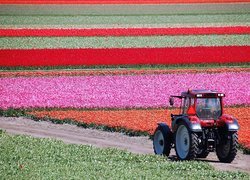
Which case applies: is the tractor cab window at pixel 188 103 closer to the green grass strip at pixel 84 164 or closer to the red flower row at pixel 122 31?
the green grass strip at pixel 84 164

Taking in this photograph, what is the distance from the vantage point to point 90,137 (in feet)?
96.0

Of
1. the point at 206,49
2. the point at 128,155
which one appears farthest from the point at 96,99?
the point at 206,49

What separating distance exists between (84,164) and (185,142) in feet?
10.7

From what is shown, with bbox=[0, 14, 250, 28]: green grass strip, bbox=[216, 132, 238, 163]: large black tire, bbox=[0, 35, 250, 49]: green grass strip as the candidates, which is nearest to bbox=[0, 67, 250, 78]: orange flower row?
bbox=[0, 35, 250, 49]: green grass strip

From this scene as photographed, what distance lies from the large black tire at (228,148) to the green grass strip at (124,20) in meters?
62.8

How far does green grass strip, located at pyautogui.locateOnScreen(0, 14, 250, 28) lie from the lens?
8850 centimetres

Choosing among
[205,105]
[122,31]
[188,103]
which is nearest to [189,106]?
[188,103]

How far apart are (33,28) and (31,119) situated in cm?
4942

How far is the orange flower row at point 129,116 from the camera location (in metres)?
31.4

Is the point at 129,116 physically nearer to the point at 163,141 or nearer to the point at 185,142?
the point at 163,141

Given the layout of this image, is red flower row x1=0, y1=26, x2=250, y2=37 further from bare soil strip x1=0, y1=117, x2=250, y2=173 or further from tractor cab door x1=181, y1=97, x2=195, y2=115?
tractor cab door x1=181, y1=97, x2=195, y2=115

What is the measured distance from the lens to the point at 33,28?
8294 cm

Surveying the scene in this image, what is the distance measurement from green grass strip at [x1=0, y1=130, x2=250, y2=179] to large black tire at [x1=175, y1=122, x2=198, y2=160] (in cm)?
37

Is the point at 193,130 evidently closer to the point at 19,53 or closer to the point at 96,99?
the point at 96,99
